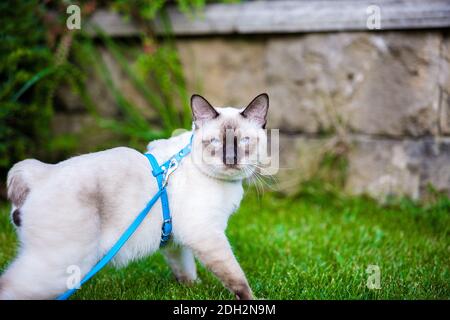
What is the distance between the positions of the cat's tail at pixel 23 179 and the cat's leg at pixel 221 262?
71 cm

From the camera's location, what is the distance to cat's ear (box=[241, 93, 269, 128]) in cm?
232

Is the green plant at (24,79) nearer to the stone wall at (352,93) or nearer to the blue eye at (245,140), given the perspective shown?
the stone wall at (352,93)

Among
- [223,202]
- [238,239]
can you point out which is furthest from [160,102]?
[223,202]

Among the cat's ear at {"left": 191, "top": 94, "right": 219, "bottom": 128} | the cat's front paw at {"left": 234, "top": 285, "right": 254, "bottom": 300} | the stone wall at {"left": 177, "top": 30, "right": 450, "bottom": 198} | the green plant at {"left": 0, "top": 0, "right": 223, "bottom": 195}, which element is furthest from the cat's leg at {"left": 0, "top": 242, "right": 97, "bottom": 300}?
the stone wall at {"left": 177, "top": 30, "right": 450, "bottom": 198}

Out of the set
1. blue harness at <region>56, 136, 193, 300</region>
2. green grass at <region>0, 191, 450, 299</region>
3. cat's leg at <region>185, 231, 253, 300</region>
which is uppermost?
blue harness at <region>56, 136, 193, 300</region>

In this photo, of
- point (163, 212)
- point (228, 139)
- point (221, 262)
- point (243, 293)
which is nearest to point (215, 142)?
point (228, 139)

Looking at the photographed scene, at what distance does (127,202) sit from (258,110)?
755mm

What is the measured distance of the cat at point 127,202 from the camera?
75.9 inches

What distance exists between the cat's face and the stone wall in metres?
1.74

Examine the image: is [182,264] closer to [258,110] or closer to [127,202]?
[127,202]

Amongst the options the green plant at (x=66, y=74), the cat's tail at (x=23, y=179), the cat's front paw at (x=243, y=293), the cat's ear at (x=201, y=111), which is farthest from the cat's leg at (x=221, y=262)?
the green plant at (x=66, y=74)

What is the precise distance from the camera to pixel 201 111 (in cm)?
230

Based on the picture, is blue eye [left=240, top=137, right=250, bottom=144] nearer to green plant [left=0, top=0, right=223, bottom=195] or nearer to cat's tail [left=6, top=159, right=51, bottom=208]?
cat's tail [left=6, top=159, right=51, bottom=208]
